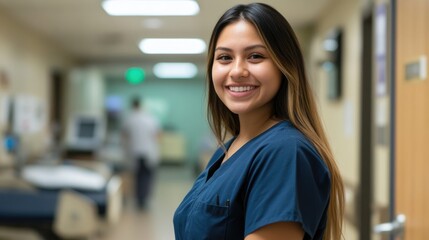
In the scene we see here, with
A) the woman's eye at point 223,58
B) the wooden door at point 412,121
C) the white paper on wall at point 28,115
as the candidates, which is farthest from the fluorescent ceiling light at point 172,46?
the woman's eye at point 223,58

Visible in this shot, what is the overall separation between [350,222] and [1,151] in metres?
3.51

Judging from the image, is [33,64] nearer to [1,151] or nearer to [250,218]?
[1,151]

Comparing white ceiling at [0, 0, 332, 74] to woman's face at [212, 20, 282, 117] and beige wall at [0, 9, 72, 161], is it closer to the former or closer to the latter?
beige wall at [0, 9, 72, 161]

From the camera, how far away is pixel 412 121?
1824 millimetres

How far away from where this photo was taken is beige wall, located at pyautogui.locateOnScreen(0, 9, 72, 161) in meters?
6.19

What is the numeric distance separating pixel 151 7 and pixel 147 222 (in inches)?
95.8

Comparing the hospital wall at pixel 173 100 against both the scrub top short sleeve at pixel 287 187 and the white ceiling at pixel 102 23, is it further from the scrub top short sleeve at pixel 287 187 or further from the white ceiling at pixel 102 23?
the scrub top short sleeve at pixel 287 187

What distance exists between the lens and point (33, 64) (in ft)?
24.0

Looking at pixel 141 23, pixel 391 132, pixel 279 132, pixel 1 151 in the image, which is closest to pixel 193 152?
pixel 141 23

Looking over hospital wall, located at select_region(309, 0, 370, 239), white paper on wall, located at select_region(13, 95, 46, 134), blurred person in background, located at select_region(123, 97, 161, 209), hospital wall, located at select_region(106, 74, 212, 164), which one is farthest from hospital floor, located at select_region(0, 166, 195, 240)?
hospital wall, located at select_region(106, 74, 212, 164)

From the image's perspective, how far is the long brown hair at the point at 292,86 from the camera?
1.14 m

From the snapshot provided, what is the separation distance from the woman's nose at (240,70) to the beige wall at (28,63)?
4949mm

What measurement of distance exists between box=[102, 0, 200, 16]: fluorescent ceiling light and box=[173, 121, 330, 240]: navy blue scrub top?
4233 mm

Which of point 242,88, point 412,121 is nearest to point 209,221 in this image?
point 242,88
